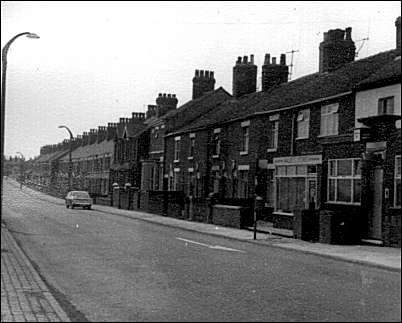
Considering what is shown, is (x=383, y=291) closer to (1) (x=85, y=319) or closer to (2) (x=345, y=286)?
(2) (x=345, y=286)

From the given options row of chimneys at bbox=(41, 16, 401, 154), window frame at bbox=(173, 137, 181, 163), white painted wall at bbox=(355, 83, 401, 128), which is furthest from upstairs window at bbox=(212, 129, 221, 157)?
white painted wall at bbox=(355, 83, 401, 128)

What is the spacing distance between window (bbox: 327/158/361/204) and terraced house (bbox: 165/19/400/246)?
0.11 feet

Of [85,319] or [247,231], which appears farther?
[247,231]

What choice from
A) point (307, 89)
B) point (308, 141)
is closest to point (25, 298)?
point (308, 141)

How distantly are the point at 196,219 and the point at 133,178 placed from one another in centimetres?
2131

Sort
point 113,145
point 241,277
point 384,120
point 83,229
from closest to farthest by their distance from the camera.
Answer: point 241,277 < point 384,120 < point 83,229 < point 113,145

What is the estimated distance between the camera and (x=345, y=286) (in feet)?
33.0

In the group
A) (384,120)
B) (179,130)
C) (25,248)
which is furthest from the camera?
(179,130)

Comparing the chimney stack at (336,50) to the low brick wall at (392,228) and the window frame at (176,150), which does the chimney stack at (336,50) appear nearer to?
the low brick wall at (392,228)

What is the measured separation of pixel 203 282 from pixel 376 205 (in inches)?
418

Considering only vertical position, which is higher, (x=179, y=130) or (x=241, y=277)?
(x=179, y=130)

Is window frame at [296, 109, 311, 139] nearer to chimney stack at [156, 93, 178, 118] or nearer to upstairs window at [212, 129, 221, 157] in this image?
upstairs window at [212, 129, 221, 157]

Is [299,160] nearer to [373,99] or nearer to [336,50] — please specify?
[373,99]

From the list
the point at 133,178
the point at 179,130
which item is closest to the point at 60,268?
the point at 179,130
